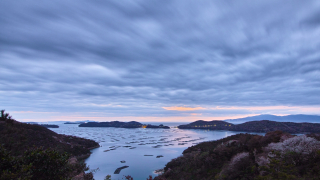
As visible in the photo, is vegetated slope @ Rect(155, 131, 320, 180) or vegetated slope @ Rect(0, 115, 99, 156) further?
vegetated slope @ Rect(0, 115, 99, 156)

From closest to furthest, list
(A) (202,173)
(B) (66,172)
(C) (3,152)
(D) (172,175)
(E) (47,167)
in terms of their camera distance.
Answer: (C) (3,152), (E) (47,167), (B) (66,172), (A) (202,173), (D) (172,175)

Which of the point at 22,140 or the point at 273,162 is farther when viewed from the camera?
the point at 22,140

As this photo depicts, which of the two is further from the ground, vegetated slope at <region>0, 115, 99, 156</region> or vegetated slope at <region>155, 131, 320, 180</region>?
vegetated slope at <region>155, 131, 320, 180</region>

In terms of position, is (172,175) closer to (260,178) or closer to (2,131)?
(260,178)

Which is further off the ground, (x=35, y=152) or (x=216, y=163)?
(x=35, y=152)

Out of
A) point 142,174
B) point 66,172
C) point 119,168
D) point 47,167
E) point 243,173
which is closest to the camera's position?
point 47,167

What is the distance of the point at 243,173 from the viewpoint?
1259cm

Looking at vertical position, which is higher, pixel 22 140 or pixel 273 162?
pixel 273 162

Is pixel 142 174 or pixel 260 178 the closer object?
pixel 260 178

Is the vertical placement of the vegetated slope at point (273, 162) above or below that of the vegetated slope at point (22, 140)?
above

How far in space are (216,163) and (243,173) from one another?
629cm

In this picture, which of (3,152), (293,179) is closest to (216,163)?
(293,179)

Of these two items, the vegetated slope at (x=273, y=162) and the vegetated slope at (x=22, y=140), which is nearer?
the vegetated slope at (x=273, y=162)

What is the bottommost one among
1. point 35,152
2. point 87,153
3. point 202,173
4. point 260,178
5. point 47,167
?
point 87,153
